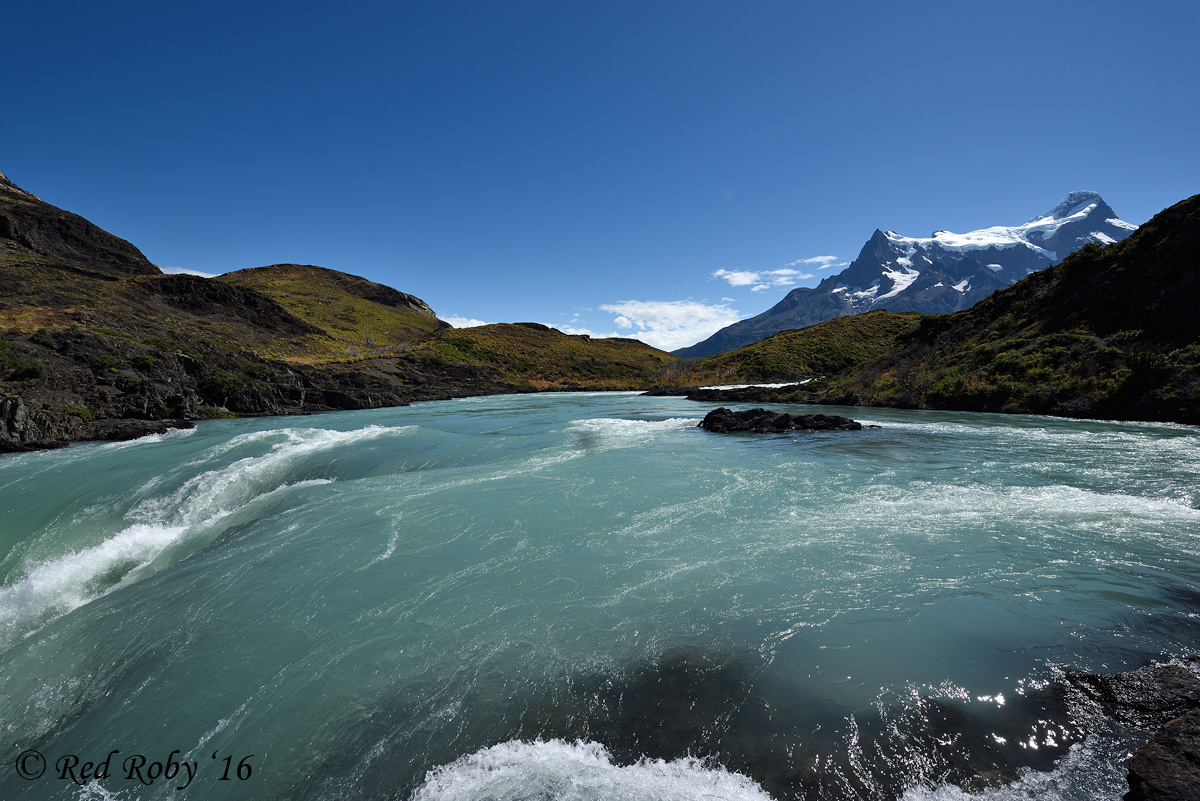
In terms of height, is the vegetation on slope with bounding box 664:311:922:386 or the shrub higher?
the vegetation on slope with bounding box 664:311:922:386

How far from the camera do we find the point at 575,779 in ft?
11.7

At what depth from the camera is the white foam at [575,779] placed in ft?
11.2

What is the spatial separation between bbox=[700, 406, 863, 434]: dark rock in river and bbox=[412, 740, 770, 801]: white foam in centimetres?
1902

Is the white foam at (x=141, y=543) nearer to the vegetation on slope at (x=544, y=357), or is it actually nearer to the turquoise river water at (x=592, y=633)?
the turquoise river water at (x=592, y=633)

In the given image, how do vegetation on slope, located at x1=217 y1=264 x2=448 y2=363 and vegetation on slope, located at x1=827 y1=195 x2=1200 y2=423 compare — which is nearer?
vegetation on slope, located at x1=827 y1=195 x2=1200 y2=423

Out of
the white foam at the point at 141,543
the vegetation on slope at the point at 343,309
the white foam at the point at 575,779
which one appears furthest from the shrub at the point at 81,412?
the vegetation on slope at the point at 343,309

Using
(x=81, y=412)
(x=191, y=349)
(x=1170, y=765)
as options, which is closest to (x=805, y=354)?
(x=1170, y=765)

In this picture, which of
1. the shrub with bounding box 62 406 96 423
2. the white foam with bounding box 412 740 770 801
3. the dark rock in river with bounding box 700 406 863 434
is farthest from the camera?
the dark rock in river with bounding box 700 406 863 434

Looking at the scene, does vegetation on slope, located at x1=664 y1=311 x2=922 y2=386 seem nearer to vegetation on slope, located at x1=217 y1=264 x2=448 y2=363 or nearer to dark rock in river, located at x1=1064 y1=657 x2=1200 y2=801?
vegetation on slope, located at x1=217 y1=264 x2=448 y2=363

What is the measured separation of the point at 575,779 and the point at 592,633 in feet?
6.88

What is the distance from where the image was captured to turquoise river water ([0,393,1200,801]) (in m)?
→ 3.74

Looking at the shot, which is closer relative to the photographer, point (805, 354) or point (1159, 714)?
point (1159, 714)

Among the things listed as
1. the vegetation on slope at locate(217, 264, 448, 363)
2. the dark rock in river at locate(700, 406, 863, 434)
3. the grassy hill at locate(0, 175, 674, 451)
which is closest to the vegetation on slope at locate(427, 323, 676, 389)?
the grassy hill at locate(0, 175, 674, 451)

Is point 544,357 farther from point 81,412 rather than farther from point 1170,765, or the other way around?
point 1170,765
